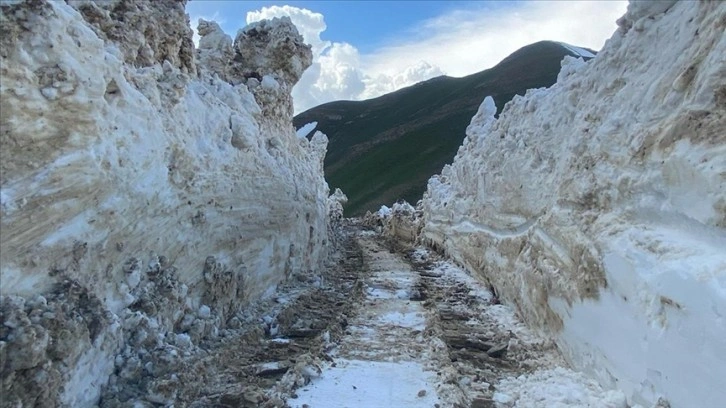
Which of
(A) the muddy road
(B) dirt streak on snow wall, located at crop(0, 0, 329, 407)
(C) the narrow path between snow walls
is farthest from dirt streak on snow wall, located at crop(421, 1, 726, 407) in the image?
(B) dirt streak on snow wall, located at crop(0, 0, 329, 407)

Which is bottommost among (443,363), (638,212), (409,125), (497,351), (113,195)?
(497,351)

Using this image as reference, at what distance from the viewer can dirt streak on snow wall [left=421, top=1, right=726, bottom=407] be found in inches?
188

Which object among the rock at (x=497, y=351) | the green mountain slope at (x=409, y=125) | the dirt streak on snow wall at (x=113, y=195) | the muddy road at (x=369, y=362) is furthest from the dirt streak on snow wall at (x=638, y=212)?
the green mountain slope at (x=409, y=125)

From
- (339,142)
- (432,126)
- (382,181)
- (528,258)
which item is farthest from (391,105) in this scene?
(528,258)

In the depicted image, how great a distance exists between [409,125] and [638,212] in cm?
9557

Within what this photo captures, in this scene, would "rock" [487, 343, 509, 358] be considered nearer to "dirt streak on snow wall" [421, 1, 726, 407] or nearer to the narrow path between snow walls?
the narrow path between snow walls

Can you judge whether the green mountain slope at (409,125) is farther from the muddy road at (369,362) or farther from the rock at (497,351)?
the rock at (497,351)

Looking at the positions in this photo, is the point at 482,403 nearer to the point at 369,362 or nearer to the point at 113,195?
the point at 369,362

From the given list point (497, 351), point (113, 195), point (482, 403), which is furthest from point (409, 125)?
point (482, 403)

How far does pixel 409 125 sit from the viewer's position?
100 m

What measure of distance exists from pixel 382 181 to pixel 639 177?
6582 cm

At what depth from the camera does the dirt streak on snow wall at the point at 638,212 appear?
4.77 metres

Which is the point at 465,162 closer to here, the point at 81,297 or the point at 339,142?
the point at 81,297

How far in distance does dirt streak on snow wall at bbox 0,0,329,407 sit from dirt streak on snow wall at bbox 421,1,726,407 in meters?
4.72
